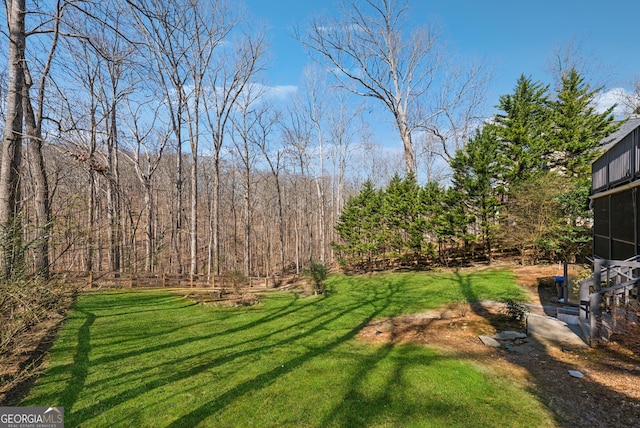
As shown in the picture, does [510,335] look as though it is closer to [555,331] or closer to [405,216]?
[555,331]

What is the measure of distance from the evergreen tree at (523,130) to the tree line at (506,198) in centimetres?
5

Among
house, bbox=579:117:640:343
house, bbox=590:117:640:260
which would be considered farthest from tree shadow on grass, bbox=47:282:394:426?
house, bbox=590:117:640:260

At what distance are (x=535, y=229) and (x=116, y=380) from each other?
48.6 ft

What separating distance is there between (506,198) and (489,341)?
12.2 meters

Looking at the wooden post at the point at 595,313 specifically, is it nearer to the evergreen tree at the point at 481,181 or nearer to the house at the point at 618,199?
the house at the point at 618,199

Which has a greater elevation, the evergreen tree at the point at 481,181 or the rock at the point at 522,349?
the evergreen tree at the point at 481,181

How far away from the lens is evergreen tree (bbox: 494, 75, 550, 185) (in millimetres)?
15109

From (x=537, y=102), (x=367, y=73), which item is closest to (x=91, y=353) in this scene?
(x=367, y=73)

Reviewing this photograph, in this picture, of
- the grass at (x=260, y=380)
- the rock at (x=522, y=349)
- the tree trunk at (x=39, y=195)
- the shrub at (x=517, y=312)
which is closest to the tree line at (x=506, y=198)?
the shrub at (x=517, y=312)

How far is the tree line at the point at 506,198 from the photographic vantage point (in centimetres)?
1240

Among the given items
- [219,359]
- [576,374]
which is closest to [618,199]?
[576,374]

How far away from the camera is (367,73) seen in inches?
695

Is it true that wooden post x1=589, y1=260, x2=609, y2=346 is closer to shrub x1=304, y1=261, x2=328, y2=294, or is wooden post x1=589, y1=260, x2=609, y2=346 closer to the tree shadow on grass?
the tree shadow on grass

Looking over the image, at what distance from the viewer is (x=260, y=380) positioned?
172 inches
